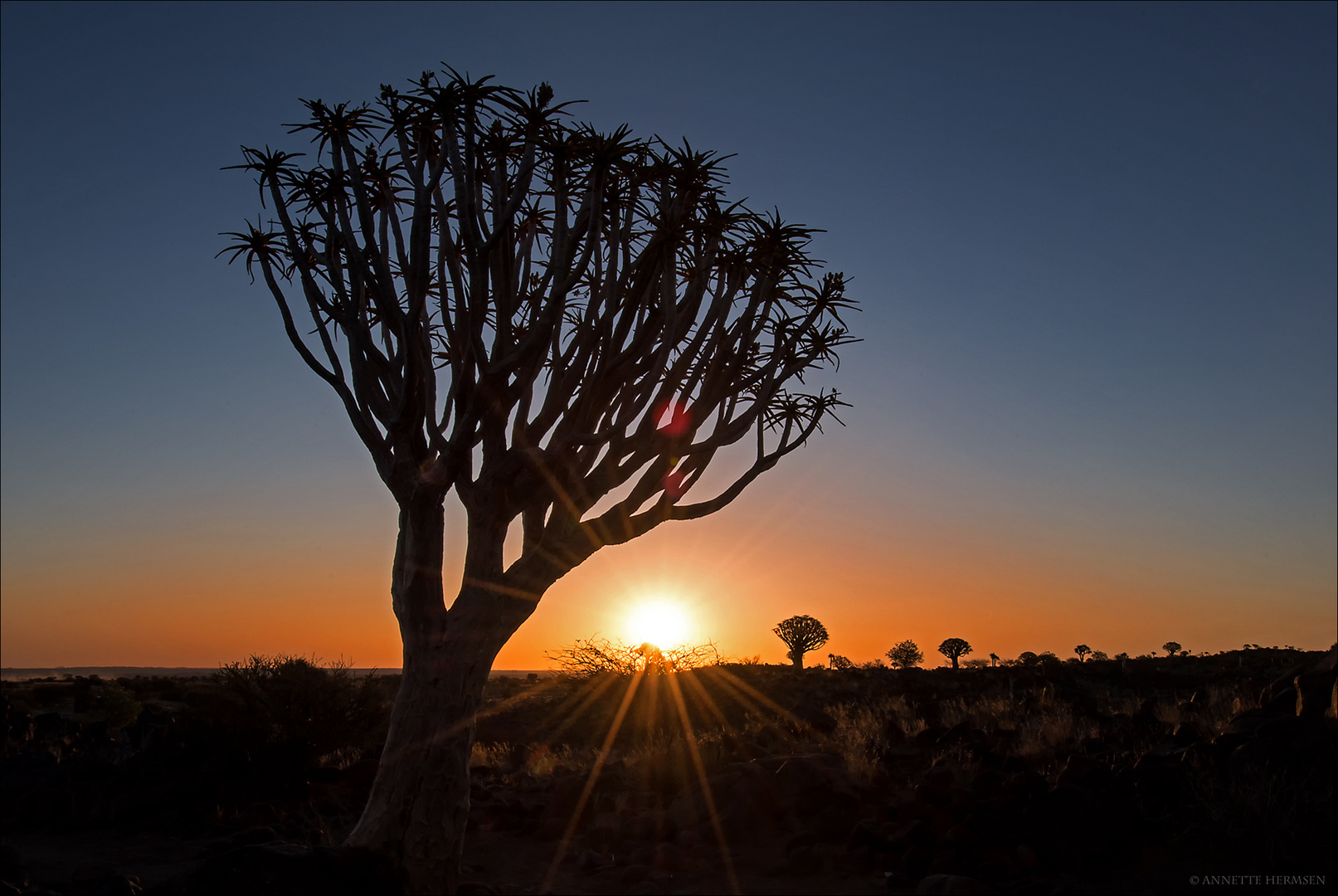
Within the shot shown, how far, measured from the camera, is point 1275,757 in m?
8.11

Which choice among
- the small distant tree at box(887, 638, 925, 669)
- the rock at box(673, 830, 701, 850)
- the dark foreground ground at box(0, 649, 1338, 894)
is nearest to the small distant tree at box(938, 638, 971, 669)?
the small distant tree at box(887, 638, 925, 669)

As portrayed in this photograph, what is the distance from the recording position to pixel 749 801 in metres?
9.50

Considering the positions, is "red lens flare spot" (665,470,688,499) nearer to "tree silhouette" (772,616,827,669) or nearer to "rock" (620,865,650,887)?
"rock" (620,865,650,887)

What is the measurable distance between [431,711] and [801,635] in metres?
31.9

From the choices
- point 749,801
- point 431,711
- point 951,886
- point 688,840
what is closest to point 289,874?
point 431,711

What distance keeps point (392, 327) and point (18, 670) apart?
18127 cm

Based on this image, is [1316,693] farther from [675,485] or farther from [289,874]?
[289,874]

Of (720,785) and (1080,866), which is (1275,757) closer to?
(1080,866)

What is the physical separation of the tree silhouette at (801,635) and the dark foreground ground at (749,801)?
→ 20.0 metres

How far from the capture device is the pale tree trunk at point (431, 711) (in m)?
6.14

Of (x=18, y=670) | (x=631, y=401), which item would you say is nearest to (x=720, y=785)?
(x=631, y=401)

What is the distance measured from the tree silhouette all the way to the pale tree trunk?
31.2m

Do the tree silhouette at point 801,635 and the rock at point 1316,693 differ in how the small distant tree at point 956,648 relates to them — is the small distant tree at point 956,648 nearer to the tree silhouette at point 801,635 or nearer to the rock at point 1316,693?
the tree silhouette at point 801,635

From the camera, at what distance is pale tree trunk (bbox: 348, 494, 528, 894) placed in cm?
614
